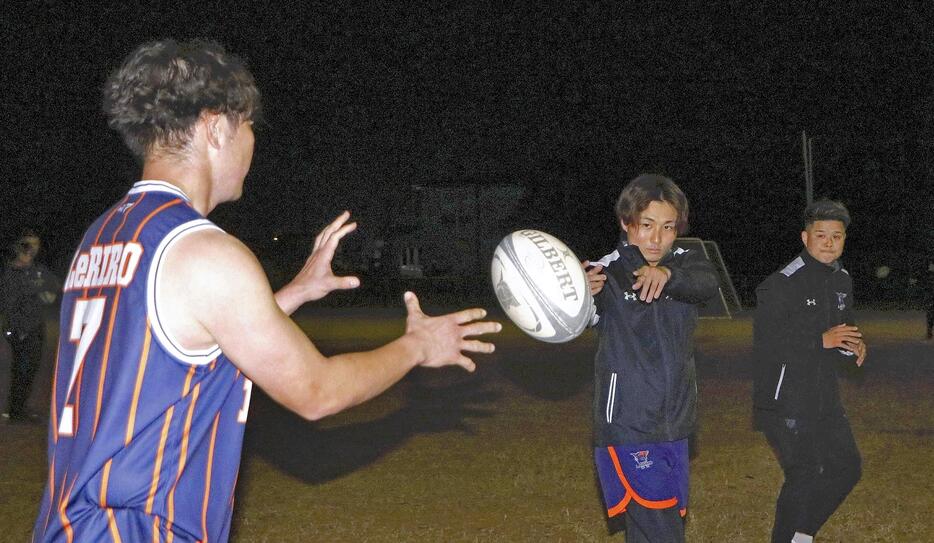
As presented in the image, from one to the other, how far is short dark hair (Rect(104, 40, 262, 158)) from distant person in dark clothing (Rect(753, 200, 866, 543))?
3915 mm

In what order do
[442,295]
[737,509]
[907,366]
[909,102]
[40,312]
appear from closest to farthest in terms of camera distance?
[737,509]
[40,312]
[907,366]
[442,295]
[909,102]

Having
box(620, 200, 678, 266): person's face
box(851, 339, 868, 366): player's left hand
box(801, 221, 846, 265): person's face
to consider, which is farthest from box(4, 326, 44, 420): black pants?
box(851, 339, 868, 366): player's left hand

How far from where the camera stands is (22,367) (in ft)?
34.7

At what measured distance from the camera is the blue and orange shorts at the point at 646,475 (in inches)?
178

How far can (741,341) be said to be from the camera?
19328 millimetres

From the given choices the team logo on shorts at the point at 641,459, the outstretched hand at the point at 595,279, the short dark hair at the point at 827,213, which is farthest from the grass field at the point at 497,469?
the outstretched hand at the point at 595,279

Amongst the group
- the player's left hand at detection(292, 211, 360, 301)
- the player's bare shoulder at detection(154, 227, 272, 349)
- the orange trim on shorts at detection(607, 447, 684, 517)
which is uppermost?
the player's bare shoulder at detection(154, 227, 272, 349)

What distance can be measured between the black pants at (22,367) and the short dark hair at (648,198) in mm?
7936

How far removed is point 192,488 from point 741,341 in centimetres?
1803

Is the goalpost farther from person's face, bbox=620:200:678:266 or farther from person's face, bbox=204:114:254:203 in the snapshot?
person's face, bbox=204:114:254:203

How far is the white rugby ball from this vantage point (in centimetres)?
444

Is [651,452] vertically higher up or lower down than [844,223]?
lower down

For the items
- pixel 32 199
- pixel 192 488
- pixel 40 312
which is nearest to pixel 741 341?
pixel 40 312

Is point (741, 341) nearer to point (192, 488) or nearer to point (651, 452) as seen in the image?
point (651, 452)
